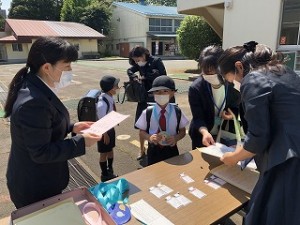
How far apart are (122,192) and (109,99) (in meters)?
1.73

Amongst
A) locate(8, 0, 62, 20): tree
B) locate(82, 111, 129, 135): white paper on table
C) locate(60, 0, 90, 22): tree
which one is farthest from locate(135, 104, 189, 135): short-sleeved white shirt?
locate(8, 0, 62, 20): tree

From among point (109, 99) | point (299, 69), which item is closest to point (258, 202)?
point (109, 99)

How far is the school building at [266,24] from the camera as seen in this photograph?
23.1 feet

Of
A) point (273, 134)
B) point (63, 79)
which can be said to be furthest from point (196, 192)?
point (63, 79)

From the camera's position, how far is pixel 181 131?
264cm

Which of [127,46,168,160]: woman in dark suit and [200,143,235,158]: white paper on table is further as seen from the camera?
[127,46,168,160]: woman in dark suit

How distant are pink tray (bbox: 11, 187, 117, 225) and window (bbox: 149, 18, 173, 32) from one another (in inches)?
1250

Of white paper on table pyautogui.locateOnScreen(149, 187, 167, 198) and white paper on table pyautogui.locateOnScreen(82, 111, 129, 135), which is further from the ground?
white paper on table pyautogui.locateOnScreen(82, 111, 129, 135)

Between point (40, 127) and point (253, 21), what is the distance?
790 cm

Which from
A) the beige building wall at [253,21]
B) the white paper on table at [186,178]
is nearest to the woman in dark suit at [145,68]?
the white paper on table at [186,178]

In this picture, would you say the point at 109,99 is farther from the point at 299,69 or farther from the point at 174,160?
the point at 299,69

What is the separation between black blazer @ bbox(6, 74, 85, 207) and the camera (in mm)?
1419

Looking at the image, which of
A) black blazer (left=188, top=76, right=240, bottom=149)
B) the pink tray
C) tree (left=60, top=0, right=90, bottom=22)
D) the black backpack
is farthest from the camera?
tree (left=60, top=0, right=90, bottom=22)

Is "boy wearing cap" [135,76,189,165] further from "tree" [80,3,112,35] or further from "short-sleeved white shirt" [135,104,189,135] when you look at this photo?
"tree" [80,3,112,35]
